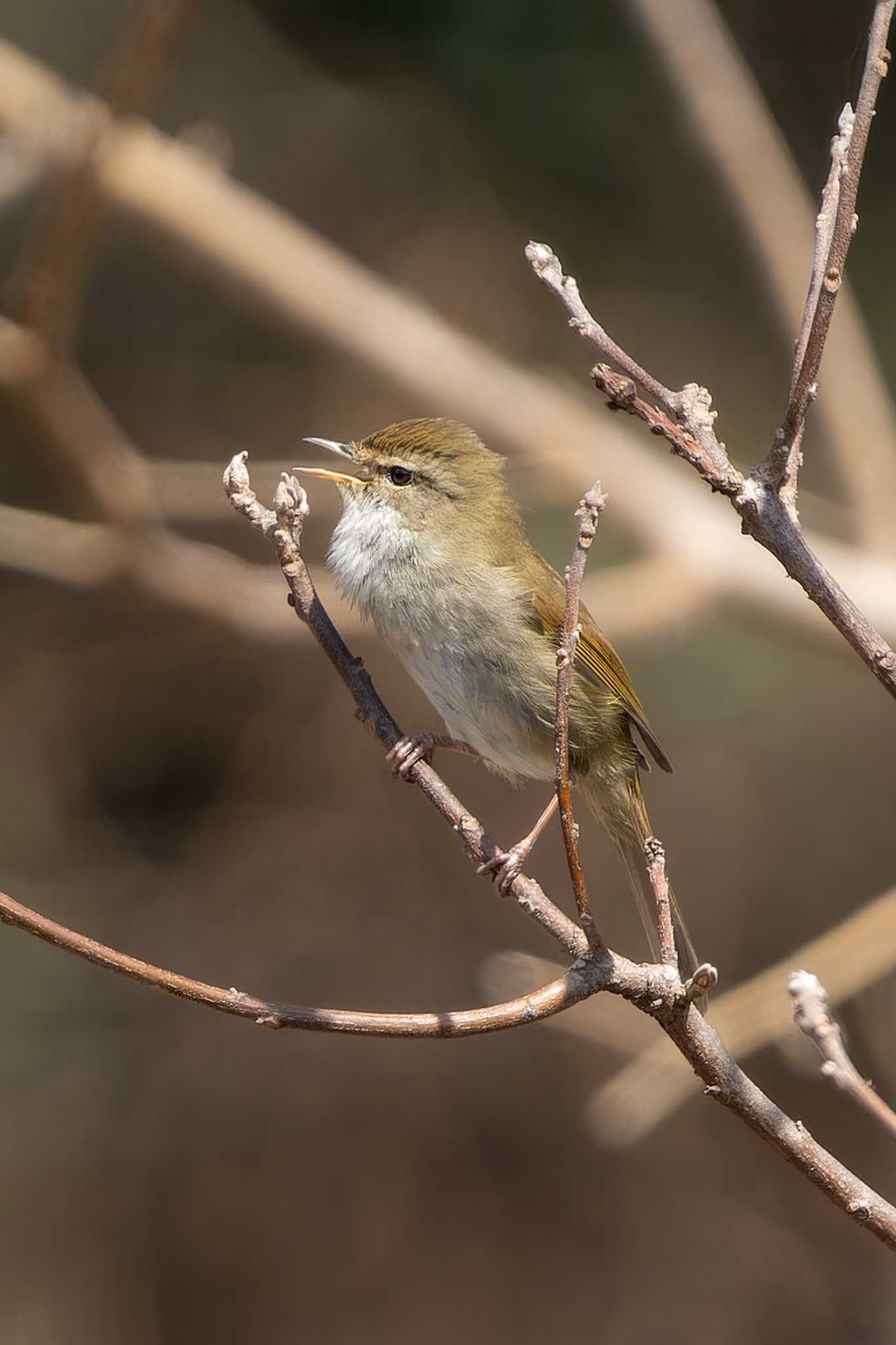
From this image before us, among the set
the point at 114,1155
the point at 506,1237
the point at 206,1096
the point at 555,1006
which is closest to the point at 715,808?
the point at 506,1237

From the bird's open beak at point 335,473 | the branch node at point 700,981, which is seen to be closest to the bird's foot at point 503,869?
the branch node at point 700,981

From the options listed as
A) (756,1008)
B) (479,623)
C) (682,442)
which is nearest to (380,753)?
(756,1008)

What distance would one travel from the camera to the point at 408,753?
2.51 m

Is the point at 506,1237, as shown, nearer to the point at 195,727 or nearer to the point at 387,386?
the point at 195,727

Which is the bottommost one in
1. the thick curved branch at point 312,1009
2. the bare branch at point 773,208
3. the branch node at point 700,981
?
the branch node at point 700,981

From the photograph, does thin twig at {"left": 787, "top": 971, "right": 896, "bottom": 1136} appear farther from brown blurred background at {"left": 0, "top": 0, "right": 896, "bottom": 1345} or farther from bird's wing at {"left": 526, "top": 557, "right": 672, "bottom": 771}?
brown blurred background at {"left": 0, "top": 0, "right": 896, "bottom": 1345}

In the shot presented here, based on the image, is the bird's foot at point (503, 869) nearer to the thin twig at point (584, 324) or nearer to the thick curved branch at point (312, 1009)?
the thick curved branch at point (312, 1009)

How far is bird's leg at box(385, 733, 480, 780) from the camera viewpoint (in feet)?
7.47

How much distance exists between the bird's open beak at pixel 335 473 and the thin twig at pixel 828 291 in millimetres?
1454

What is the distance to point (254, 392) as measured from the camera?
655 cm

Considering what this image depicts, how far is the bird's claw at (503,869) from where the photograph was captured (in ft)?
6.53

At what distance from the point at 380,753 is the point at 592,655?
9.10 feet

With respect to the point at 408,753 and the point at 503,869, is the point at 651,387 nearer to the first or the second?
the point at 503,869

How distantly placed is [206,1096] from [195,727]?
62.3 inches
